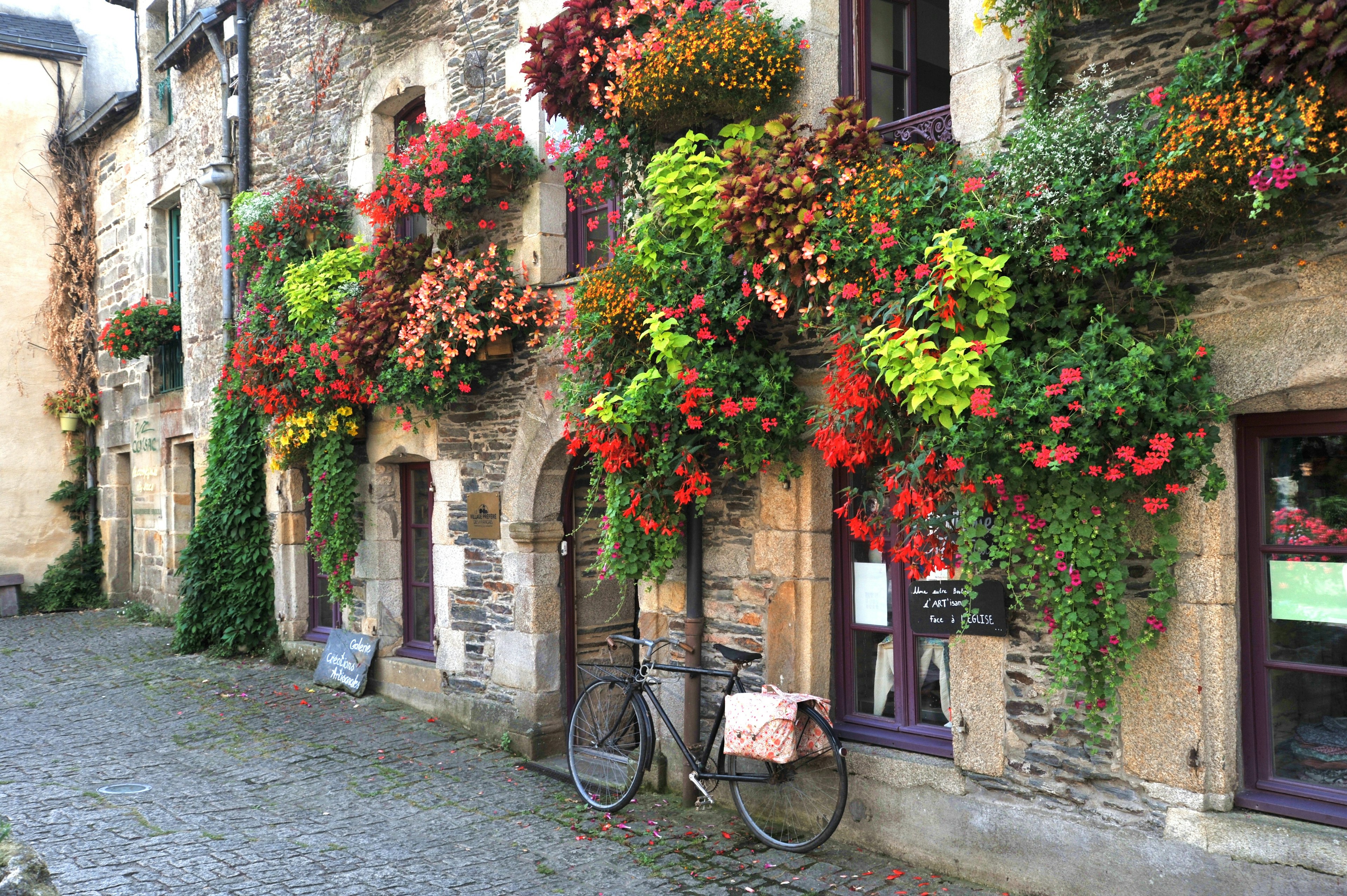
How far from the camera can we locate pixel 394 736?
7.49 meters

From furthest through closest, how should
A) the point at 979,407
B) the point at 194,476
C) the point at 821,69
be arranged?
1. the point at 194,476
2. the point at 821,69
3. the point at 979,407

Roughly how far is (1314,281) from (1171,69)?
3.17 ft

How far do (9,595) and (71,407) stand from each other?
8.06 ft

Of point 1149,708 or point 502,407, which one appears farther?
point 502,407

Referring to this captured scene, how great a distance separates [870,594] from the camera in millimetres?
5320

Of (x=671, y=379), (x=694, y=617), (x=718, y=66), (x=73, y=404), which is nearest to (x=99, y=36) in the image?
(x=73, y=404)

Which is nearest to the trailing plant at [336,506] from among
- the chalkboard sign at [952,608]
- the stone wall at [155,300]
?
the stone wall at [155,300]

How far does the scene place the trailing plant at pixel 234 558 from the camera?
10.2m

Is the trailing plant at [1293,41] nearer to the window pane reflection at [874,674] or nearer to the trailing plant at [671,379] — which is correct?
the trailing plant at [671,379]

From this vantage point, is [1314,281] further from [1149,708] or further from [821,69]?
[821,69]

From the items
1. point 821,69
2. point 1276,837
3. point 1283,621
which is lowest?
point 1276,837

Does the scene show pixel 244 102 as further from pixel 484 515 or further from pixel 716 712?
pixel 716 712

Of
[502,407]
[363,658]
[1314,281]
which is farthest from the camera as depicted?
[363,658]

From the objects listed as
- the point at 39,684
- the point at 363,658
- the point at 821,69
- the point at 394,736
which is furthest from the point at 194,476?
the point at 821,69
